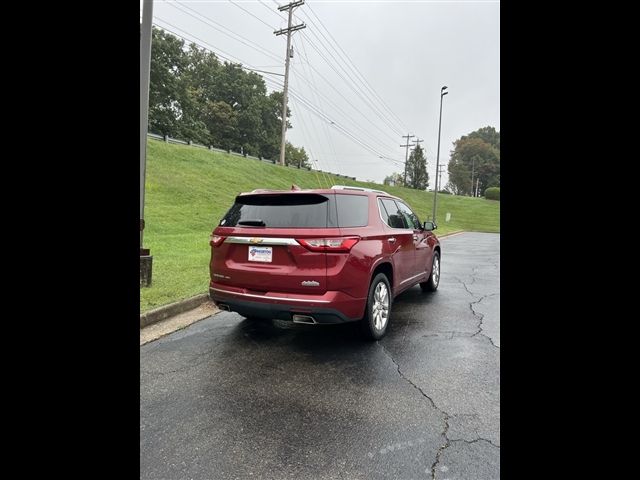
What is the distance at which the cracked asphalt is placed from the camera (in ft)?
7.51

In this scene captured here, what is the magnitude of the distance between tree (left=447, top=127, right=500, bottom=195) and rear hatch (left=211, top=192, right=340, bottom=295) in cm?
9969

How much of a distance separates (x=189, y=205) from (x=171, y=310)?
12576 millimetres

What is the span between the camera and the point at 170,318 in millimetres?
5191

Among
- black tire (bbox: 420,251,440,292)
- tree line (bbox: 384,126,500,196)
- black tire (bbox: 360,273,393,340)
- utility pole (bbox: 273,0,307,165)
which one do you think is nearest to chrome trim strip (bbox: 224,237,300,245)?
black tire (bbox: 360,273,393,340)

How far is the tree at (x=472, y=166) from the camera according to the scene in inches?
3864

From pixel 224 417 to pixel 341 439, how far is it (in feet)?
2.86

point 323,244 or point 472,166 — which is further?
point 472,166

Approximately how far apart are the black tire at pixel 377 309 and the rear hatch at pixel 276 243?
2.44ft

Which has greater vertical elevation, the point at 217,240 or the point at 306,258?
the point at 217,240

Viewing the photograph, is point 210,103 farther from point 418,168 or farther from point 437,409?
point 437,409

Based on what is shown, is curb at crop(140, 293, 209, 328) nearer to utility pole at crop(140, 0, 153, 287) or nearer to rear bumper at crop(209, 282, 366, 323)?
utility pole at crop(140, 0, 153, 287)

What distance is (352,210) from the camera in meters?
4.21

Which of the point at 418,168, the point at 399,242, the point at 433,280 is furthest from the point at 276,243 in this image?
the point at 418,168

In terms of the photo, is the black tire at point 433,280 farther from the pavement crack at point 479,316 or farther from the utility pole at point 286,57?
the utility pole at point 286,57
